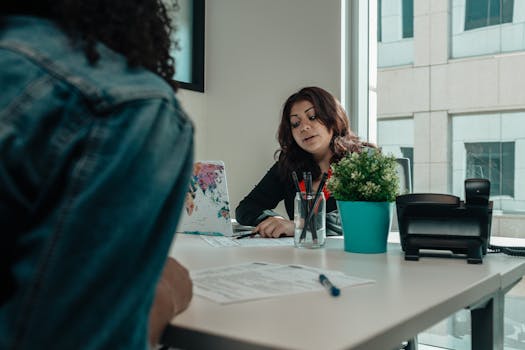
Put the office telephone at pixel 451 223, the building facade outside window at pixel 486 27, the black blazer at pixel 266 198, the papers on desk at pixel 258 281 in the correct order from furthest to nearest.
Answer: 1. the building facade outside window at pixel 486 27
2. the black blazer at pixel 266 198
3. the office telephone at pixel 451 223
4. the papers on desk at pixel 258 281

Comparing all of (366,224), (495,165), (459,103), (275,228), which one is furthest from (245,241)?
(459,103)

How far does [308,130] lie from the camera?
7.95 ft

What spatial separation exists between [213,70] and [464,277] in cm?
251

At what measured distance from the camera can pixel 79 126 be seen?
0.45 meters

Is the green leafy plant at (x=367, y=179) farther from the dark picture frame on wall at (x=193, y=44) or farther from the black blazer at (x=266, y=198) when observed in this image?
the dark picture frame on wall at (x=193, y=44)

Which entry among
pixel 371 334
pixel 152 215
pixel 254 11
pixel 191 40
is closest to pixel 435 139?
pixel 254 11

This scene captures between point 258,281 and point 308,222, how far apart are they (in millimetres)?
521

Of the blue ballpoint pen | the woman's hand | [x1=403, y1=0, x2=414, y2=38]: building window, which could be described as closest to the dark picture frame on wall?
[x1=403, y1=0, x2=414, y2=38]: building window

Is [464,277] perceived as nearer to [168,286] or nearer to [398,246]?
[398,246]

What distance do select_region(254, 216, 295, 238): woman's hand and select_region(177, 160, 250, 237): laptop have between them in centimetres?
11

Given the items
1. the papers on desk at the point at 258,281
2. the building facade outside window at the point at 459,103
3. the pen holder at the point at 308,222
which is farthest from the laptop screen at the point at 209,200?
the building facade outside window at the point at 459,103

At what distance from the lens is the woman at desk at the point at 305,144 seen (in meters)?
2.42

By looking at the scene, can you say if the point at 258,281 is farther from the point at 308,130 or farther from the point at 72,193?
the point at 308,130

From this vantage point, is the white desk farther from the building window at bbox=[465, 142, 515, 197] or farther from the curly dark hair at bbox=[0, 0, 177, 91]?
the building window at bbox=[465, 142, 515, 197]
